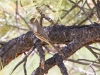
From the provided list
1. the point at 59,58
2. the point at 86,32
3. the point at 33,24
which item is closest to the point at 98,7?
the point at 86,32

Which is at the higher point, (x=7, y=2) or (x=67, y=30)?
(x=7, y=2)

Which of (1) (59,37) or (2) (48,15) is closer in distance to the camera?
(1) (59,37)

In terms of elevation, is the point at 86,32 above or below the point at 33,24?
below

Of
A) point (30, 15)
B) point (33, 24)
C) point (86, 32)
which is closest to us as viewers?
point (33, 24)

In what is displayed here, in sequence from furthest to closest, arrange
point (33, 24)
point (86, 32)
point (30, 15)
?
1. point (86, 32)
2. point (30, 15)
3. point (33, 24)

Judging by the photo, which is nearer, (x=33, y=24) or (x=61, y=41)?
(x=33, y=24)

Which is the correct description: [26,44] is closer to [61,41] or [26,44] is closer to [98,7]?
[61,41]

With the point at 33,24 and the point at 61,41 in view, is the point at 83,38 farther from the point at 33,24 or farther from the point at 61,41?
the point at 33,24

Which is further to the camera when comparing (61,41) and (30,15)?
(61,41)

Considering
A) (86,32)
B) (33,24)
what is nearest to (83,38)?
(86,32)
